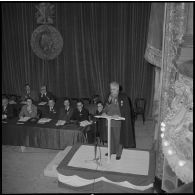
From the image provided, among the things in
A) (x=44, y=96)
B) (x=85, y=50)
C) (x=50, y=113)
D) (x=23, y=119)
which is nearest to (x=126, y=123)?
(x=50, y=113)

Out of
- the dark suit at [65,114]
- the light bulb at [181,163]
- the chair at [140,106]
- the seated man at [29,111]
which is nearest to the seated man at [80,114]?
the dark suit at [65,114]

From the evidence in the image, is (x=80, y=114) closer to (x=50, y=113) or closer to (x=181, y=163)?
(x=50, y=113)

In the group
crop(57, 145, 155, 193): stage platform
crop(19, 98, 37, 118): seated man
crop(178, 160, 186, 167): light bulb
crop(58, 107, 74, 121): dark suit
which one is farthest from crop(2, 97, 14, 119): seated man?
crop(178, 160, 186, 167): light bulb

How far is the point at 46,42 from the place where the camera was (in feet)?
40.0

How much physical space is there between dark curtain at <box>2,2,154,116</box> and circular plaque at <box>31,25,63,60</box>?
8.7 inches

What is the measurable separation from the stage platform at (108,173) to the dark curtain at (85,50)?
5966mm

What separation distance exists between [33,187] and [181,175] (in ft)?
12.4

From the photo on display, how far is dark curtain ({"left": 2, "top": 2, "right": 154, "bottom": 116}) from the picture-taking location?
1111cm

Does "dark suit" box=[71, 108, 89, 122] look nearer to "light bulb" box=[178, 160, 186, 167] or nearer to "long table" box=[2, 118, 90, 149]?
"long table" box=[2, 118, 90, 149]

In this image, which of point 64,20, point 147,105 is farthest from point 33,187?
point 64,20

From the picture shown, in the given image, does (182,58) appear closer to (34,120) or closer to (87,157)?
(87,157)

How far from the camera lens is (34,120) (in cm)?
799

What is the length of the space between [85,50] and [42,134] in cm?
539

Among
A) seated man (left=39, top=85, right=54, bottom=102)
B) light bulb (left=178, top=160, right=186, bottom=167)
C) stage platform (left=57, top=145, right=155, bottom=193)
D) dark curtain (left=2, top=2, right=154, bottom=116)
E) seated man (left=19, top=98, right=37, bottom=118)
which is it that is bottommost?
stage platform (left=57, top=145, right=155, bottom=193)
